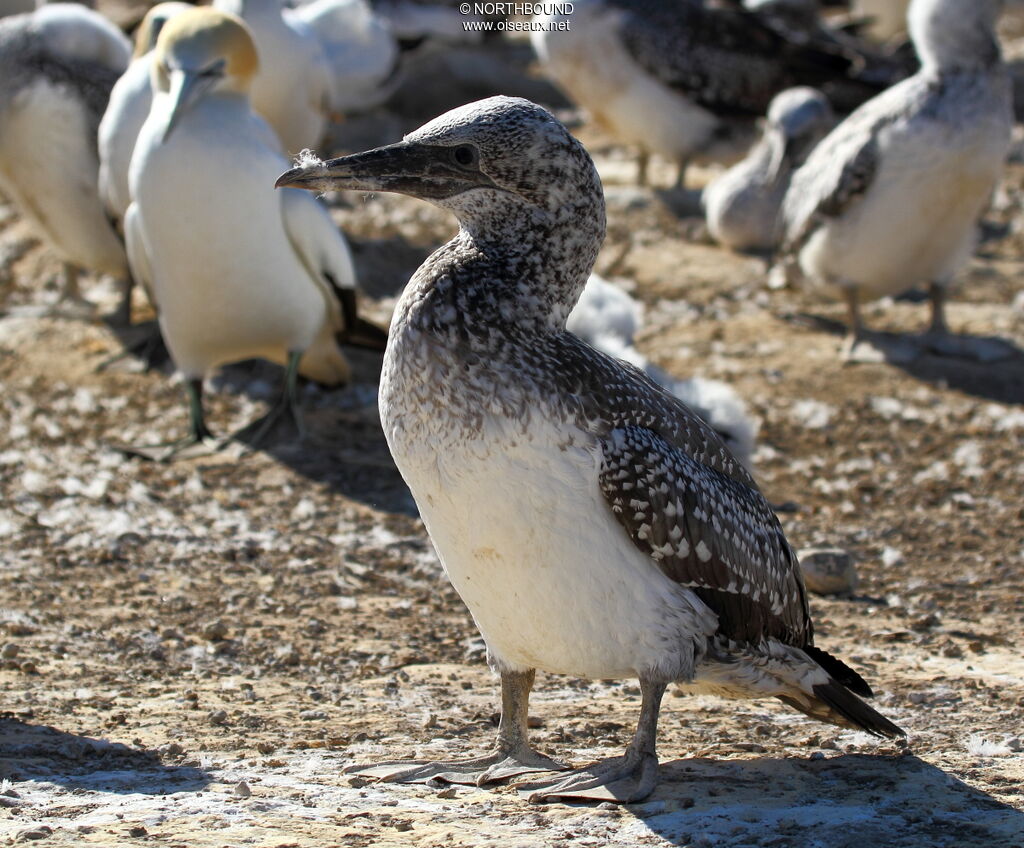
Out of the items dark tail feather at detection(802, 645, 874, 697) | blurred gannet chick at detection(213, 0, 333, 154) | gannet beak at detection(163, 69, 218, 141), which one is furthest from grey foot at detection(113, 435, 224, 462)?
dark tail feather at detection(802, 645, 874, 697)

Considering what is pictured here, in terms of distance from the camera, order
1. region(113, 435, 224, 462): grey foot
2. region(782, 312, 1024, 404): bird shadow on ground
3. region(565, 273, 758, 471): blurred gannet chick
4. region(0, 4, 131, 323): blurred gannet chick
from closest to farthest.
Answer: region(565, 273, 758, 471): blurred gannet chick → region(113, 435, 224, 462): grey foot → region(782, 312, 1024, 404): bird shadow on ground → region(0, 4, 131, 323): blurred gannet chick

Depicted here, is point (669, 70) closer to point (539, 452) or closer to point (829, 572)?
point (829, 572)

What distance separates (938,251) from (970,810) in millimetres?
6223

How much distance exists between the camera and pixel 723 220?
1145 cm

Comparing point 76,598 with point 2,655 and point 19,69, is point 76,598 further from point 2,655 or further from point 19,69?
point 19,69

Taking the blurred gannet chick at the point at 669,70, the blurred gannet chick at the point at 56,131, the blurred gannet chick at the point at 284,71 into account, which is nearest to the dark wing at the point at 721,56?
the blurred gannet chick at the point at 669,70

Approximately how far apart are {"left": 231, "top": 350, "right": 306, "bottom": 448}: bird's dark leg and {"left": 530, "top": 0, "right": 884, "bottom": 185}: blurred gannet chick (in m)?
5.91

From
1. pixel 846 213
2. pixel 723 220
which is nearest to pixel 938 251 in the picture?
pixel 846 213

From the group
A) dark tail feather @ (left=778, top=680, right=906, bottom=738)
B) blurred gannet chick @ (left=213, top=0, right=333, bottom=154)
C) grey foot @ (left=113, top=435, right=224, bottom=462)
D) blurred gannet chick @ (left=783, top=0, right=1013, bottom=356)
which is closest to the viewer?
dark tail feather @ (left=778, top=680, right=906, bottom=738)

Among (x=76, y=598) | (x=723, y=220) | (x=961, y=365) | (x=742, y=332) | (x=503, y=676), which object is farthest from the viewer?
(x=723, y=220)

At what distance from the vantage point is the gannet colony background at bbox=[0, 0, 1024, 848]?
13.0 feet

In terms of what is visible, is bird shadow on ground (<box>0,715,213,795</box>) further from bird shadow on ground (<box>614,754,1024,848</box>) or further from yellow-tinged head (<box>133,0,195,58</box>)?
yellow-tinged head (<box>133,0,195,58</box>)

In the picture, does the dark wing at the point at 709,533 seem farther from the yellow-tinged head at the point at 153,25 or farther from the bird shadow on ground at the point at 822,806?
the yellow-tinged head at the point at 153,25

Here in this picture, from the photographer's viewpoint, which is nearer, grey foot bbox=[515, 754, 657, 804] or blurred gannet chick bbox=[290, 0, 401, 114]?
grey foot bbox=[515, 754, 657, 804]
